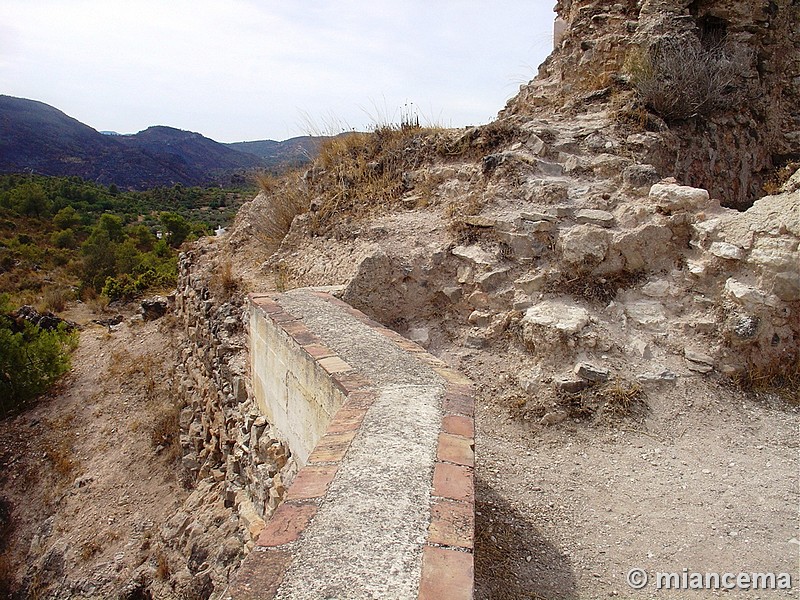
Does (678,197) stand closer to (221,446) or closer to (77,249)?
(221,446)

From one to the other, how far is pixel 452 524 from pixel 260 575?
54 centimetres

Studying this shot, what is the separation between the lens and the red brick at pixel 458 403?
2.25 m

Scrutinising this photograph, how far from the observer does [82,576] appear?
4727 millimetres

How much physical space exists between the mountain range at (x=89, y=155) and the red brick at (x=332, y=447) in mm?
49235

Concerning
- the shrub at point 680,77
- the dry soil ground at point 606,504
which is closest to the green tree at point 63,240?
the dry soil ground at point 606,504

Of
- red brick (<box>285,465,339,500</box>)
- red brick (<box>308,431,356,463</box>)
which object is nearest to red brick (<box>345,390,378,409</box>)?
red brick (<box>308,431,356,463</box>)

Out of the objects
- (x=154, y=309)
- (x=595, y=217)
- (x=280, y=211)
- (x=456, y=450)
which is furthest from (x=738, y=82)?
(x=154, y=309)

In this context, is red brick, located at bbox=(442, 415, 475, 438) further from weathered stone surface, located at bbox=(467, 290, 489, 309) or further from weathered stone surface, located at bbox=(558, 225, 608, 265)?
weathered stone surface, located at bbox=(558, 225, 608, 265)

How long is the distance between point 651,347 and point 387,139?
171 inches

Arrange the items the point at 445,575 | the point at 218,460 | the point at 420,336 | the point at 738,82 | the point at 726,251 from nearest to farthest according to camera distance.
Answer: the point at 445,575 → the point at 726,251 → the point at 420,336 → the point at 218,460 → the point at 738,82

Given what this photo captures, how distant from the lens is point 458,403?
233 centimetres

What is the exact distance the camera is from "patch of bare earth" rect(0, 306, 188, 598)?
4918 mm

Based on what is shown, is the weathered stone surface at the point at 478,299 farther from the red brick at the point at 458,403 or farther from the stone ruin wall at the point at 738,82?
the stone ruin wall at the point at 738,82

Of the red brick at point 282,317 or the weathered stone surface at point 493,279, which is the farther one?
the weathered stone surface at point 493,279
